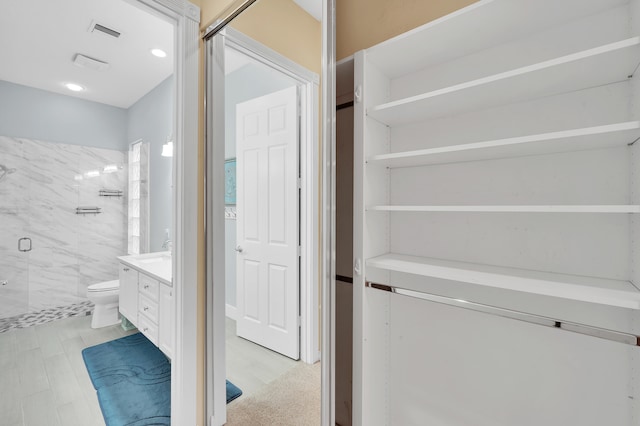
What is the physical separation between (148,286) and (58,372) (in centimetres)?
75

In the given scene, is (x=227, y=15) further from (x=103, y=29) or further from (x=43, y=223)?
(x=43, y=223)

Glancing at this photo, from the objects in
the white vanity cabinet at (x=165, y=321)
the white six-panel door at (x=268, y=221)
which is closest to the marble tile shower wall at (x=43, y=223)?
the white vanity cabinet at (x=165, y=321)

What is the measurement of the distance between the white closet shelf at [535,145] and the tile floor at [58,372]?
3.50 ft

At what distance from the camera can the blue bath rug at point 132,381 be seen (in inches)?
62.2

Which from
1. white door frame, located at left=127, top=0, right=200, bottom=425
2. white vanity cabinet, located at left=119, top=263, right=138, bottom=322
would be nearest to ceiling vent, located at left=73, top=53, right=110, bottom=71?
white door frame, located at left=127, top=0, right=200, bottom=425

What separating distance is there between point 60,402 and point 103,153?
2267 mm

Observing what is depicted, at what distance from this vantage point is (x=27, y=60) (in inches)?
93.4

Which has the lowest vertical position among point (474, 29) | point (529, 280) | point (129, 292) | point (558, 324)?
point (129, 292)

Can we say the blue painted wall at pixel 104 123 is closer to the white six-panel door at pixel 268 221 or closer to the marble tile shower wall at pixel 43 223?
the marble tile shower wall at pixel 43 223

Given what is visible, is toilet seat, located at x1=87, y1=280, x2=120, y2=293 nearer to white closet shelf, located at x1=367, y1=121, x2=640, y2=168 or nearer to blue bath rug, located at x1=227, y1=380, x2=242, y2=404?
blue bath rug, located at x1=227, y1=380, x2=242, y2=404

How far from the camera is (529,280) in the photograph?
0.68 meters

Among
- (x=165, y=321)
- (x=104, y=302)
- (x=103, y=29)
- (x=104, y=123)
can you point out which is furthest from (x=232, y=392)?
(x=104, y=123)

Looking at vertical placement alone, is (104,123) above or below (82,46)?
below

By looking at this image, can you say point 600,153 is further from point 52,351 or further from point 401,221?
point 52,351
